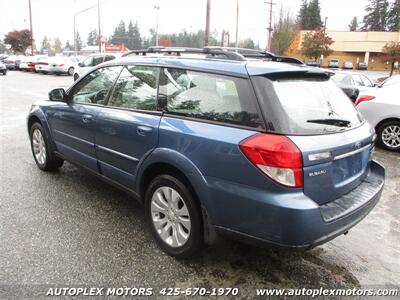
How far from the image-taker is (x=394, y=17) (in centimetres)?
8875

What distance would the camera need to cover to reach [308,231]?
2633 millimetres

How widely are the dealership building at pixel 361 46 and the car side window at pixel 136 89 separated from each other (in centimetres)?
6690

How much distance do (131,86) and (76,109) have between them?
3.26ft

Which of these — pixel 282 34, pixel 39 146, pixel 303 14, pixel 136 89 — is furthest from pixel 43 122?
pixel 303 14

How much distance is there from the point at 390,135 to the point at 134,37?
108024 millimetres

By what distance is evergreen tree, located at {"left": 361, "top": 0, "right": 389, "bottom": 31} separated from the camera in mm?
91250

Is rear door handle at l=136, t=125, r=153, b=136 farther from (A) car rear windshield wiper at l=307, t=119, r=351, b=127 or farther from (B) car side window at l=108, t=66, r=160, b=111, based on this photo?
(A) car rear windshield wiper at l=307, t=119, r=351, b=127

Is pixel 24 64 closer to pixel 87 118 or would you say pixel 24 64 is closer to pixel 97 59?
pixel 97 59

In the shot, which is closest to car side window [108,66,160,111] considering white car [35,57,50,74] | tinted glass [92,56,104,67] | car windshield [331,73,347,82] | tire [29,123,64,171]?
tire [29,123,64,171]

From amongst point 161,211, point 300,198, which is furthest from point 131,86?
point 300,198

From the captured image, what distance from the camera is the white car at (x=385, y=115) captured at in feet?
25.3

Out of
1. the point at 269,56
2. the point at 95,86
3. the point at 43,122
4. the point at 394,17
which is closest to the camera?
the point at 269,56

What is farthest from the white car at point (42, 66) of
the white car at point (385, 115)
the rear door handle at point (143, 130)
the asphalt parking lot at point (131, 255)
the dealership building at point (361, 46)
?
the dealership building at point (361, 46)

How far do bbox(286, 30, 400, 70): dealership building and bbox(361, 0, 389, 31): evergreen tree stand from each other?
2547cm
